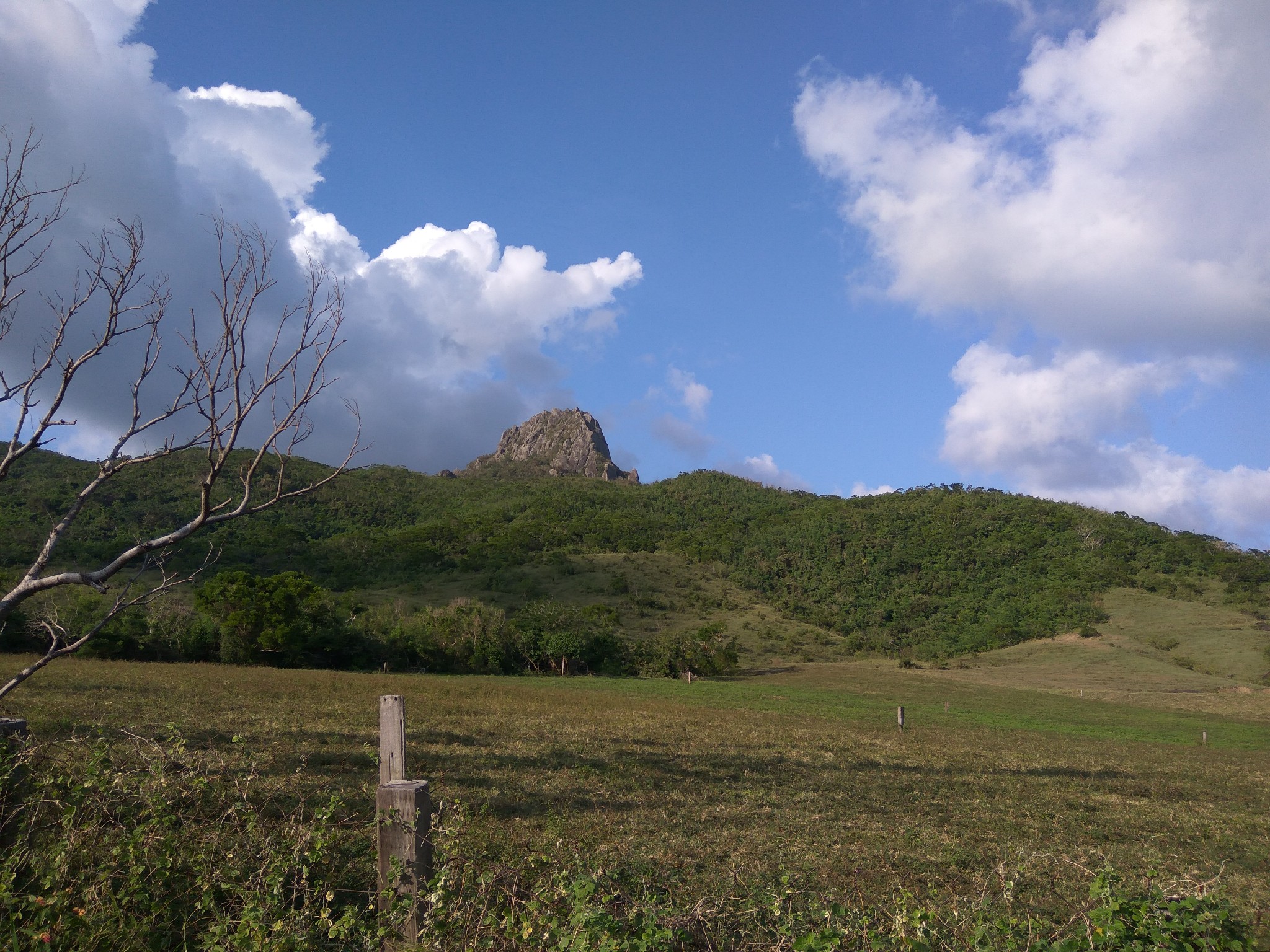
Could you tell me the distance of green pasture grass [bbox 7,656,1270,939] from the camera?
7.74 meters

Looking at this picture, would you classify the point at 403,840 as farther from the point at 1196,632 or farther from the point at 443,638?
the point at 1196,632

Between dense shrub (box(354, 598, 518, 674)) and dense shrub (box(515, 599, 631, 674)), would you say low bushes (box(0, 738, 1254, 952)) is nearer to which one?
dense shrub (box(354, 598, 518, 674))

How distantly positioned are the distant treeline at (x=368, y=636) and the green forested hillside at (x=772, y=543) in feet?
37.5

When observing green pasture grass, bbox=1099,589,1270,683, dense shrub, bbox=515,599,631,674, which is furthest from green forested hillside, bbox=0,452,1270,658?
dense shrub, bbox=515,599,631,674

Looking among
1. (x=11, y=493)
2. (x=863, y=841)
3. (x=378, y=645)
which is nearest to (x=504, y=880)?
(x=863, y=841)

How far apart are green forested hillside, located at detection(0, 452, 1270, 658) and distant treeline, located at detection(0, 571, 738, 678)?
11.4 m

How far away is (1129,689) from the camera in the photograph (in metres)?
51.5

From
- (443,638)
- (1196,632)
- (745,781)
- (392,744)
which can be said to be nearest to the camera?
(392,744)

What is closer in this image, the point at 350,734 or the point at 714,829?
the point at 714,829

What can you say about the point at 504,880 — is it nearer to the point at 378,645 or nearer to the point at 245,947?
the point at 245,947

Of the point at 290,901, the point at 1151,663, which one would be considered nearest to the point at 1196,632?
the point at 1151,663

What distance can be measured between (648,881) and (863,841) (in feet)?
13.2

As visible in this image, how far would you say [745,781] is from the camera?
1260cm

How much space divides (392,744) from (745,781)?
9.04 m
